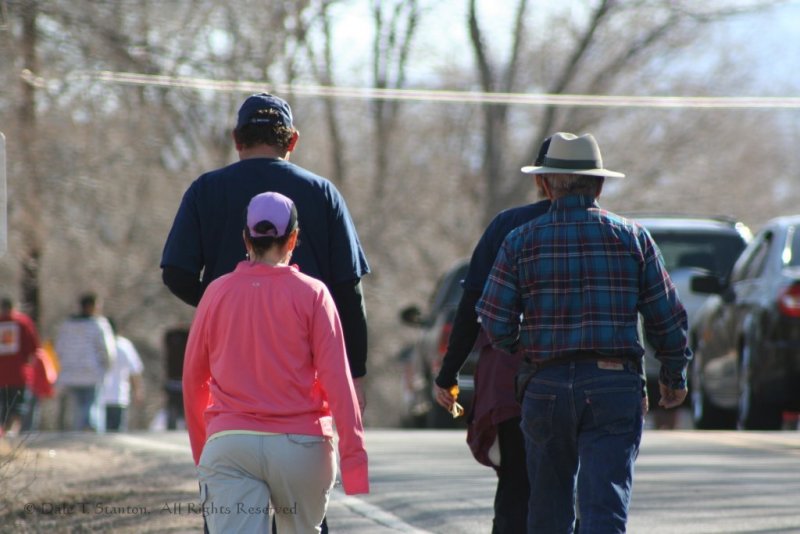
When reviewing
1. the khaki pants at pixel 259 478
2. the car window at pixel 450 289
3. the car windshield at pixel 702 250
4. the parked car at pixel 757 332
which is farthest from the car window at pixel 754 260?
the khaki pants at pixel 259 478

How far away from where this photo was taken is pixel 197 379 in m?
5.15

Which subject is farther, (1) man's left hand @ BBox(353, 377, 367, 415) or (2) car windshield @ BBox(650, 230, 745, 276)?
(2) car windshield @ BBox(650, 230, 745, 276)

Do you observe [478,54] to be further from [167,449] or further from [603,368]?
[603,368]

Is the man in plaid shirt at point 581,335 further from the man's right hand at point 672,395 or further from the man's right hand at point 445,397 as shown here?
the man's right hand at point 445,397

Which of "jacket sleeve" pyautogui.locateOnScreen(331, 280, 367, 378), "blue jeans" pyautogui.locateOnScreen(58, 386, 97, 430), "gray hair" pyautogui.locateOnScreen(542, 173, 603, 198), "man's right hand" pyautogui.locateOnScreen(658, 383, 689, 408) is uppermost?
"gray hair" pyautogui.locateOnScreen(542, 173, 603, 198)

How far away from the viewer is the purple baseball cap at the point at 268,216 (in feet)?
16.6

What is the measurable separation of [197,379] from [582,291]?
1.29m

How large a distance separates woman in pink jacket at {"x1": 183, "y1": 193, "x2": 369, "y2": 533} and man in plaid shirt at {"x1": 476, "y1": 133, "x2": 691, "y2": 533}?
2.55 ft

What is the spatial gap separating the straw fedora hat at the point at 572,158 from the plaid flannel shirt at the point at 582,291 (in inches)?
4.1

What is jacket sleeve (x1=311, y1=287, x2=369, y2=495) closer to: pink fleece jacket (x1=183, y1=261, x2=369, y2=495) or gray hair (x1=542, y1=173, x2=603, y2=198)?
pink fleece jacket (x1=183, y1=261, x2=369, y2=495)

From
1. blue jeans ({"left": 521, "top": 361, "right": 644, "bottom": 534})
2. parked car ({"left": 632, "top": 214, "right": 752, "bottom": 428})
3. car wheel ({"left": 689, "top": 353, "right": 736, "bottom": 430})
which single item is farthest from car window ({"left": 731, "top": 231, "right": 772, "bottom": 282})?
blue jeans ({"left": 521, "top": 361, "right": 644, "bottom": 534})

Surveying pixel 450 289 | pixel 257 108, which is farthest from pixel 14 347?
pixel 257 108

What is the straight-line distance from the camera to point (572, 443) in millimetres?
5477

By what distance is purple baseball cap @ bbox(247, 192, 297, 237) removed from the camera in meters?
5.05
